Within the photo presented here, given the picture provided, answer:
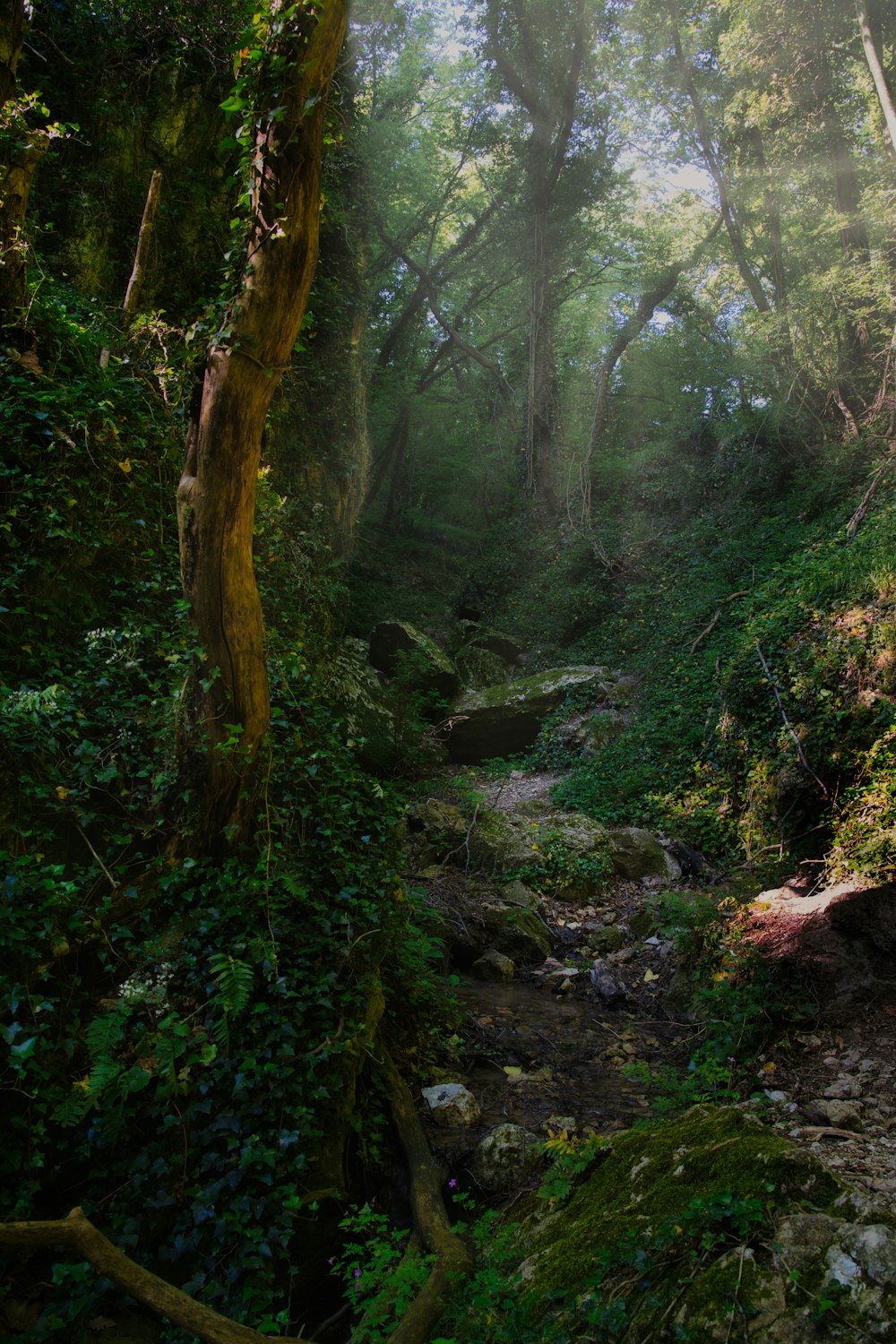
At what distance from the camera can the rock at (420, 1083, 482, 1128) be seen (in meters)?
4.00

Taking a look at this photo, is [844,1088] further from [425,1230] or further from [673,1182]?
[425,1230]

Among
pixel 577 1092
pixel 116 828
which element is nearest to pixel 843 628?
pixel 577 1092

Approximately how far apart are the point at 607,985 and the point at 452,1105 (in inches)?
89.3

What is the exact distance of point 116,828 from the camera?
3914mm

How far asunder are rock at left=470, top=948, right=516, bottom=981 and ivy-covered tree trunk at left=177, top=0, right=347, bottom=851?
10.6 ft

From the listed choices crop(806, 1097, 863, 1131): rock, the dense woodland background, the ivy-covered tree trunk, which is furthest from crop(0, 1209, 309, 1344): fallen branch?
crop(806, 1097, 863, 1131): rock

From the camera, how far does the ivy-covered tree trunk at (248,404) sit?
3301 millimetres

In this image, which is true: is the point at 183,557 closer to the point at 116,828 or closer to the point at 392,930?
the point at 116,828

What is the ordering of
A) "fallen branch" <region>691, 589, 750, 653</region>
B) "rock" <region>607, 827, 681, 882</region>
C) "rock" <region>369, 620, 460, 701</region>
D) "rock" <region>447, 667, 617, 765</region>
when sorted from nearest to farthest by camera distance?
"rock" <region>607, 827, 681, 882</region>, "fallen branch" <region>691, 589, 750, 653</region>, "rock" <region>369, 620, 460, 701</region>, "rock" <region>447, 667, 617, 765</region>

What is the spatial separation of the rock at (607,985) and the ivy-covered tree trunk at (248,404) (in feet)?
11.6

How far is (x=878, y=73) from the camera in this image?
34.1ft

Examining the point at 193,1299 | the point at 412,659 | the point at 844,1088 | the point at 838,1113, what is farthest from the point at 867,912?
the point at 412,659

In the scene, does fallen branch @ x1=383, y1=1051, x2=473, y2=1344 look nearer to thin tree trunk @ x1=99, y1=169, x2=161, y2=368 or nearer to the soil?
the soil

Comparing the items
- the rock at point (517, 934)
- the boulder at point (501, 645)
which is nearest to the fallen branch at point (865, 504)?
the rock at point (517, 934)
